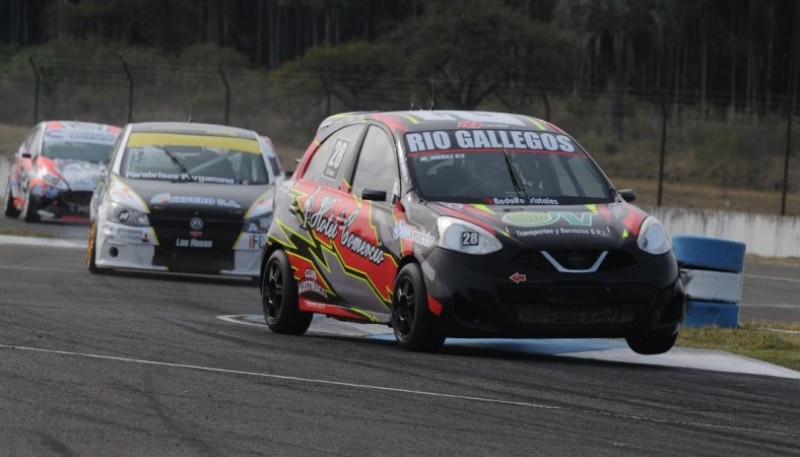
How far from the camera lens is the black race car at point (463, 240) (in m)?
9.52

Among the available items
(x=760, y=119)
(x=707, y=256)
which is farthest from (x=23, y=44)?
(x=707, y=256)

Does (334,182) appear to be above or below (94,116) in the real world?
above

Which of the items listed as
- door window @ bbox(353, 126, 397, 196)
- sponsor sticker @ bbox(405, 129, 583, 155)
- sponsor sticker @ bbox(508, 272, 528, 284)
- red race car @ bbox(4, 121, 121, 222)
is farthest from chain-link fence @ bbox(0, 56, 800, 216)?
sponsor sticker @ bbox(508, 272, 528, 284)

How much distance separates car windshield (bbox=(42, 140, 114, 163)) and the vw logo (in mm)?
8301

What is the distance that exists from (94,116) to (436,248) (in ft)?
102

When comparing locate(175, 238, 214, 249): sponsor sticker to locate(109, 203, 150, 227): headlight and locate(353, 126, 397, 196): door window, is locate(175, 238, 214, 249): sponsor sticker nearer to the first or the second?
locate(109, 203, 150, 227): headlight

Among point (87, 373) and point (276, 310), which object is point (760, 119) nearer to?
point (276, 310)

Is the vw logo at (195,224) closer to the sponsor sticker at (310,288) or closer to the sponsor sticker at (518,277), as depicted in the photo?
the sponsor sticker at (310,288)

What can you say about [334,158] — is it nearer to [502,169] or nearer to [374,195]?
[374,195]

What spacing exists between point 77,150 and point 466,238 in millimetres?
15544

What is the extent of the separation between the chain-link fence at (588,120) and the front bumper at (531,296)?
24428 millimetres

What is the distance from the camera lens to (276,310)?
11.5 metres

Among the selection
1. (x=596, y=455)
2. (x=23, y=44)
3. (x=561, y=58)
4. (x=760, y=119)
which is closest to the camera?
(x=596, y=455)

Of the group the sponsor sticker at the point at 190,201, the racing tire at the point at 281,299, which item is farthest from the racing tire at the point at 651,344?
the sponsor sticker at the point at 190,201
